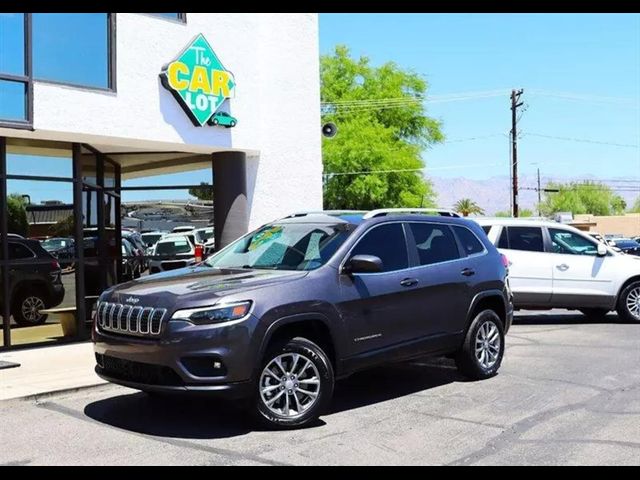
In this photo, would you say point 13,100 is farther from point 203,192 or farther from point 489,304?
point 489,304

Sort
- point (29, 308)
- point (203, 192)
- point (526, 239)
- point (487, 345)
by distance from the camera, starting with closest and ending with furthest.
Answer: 1. point (487, 345)
2. point (29, 308)
3. point (203, 192)
4. point (526, 239)

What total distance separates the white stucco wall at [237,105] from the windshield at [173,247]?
1310 mm

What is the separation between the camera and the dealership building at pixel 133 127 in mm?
10055

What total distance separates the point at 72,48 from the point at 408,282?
609 centimetres

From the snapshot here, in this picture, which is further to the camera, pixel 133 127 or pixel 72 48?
pixel 133 127

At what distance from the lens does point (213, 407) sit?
693 centimetres

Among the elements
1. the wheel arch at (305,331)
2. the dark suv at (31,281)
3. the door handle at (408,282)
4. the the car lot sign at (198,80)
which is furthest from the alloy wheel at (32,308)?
the door handle at (408,282)

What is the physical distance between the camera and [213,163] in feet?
41.3

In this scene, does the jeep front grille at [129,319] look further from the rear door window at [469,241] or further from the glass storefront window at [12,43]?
the glass storefront window at [12,43]

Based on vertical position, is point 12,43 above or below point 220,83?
above

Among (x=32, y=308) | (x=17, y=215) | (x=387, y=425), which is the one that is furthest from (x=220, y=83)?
(x=387, y=425)

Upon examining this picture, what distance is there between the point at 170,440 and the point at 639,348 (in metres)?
7.33

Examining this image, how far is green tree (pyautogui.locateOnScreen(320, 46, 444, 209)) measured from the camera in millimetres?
40062

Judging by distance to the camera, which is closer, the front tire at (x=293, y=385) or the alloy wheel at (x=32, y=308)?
the front tire at (x=293, y=385)
